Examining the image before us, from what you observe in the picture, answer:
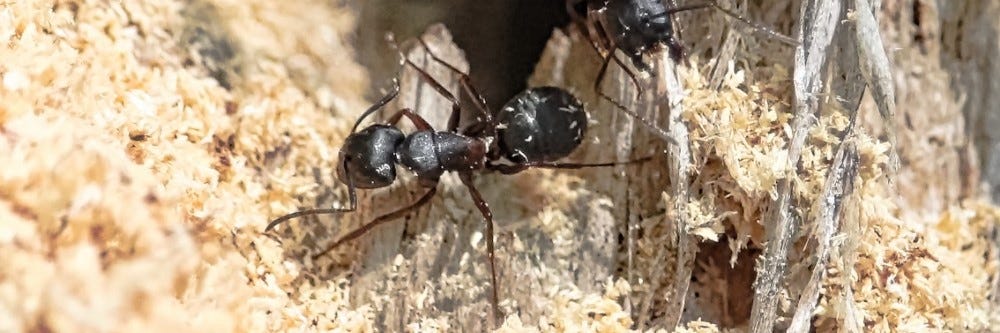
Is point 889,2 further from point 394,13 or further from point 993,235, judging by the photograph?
point 394,13

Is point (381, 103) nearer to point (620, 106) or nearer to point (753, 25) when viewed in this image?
point (620, 106)

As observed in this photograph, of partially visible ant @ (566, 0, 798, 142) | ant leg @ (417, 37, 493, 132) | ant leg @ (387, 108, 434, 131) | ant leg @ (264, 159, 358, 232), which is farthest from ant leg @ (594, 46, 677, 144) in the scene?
ant leg @ (264, 159, 358, 232)

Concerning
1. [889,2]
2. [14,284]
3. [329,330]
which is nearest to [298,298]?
[329,330]

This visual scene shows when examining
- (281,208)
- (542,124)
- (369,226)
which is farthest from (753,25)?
(281,208)

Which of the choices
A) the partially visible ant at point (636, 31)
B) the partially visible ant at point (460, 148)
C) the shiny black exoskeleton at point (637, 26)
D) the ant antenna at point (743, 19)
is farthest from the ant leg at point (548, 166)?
the ant antenna at point (743, 19)

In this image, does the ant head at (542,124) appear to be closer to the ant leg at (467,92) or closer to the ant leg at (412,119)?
the ant leg at (467,92)

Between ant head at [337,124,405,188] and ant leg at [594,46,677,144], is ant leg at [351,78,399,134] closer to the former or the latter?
ant head at [337,124,405,188]
